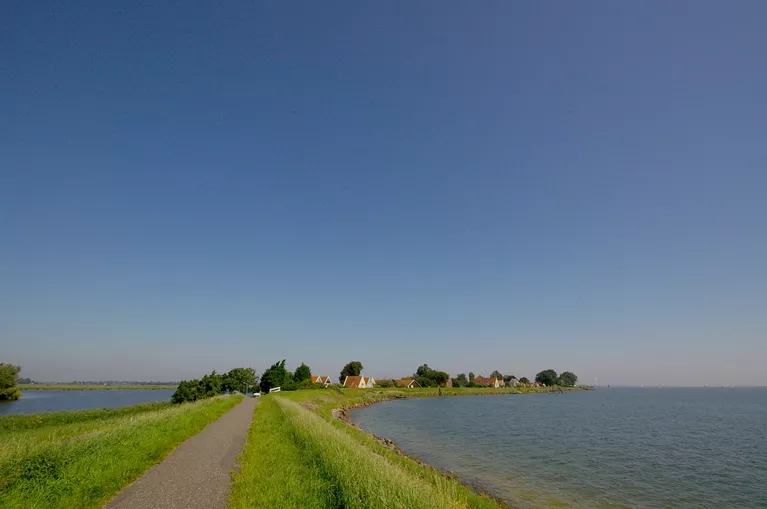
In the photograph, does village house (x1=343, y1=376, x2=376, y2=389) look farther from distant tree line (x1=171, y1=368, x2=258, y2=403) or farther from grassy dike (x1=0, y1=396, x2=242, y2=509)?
grassy dike (x1=0, y1=396, x2=242, y2=509)

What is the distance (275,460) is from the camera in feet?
49.6

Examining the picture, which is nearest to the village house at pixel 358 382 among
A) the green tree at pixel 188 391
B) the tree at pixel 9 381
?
the green tree at pixel 188 391

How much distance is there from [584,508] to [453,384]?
155995mm

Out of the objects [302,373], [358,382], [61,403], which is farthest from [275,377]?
[61,403]

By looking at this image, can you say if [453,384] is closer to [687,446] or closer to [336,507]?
[687,446]

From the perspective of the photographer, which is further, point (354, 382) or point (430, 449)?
point (354, 382)

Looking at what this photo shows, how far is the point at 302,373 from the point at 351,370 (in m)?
31.2

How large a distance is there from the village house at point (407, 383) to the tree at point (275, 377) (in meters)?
59.6

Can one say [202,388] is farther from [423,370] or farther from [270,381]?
[423,370]

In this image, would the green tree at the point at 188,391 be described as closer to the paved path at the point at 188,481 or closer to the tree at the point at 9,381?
the tree at the point at 9,381

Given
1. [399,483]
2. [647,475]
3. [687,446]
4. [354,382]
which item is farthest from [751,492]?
[354,382]

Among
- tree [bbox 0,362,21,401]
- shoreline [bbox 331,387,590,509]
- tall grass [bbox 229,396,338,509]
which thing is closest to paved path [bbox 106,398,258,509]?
tall grass [bbox 229,396,338,509]

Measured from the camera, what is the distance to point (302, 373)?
10300cm

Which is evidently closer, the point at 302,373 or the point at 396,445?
the point at 396,445
